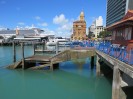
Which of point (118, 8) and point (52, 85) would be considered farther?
point (118, 8)

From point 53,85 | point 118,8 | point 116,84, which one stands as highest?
point 118,8

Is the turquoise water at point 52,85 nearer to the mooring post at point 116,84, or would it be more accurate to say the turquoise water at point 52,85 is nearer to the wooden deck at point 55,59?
the wooden deck at point 55,59

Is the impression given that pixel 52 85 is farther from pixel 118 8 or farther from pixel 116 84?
pixel 118 8

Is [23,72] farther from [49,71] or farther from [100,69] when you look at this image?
[100,69]

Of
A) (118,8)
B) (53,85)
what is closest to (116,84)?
(53,85)

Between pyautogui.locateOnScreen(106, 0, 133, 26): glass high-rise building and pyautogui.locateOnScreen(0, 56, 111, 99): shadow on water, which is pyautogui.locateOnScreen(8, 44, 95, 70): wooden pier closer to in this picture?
pyautogui.locateOnScreen(0, 56, 111, 99): shadow on water

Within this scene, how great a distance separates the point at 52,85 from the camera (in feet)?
73.7

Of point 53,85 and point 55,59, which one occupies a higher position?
point 55,59

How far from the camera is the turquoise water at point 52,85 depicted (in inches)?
743

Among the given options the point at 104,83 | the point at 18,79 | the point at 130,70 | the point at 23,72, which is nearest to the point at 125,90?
the point at 130,70

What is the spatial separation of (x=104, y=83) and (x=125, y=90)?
31.7 feet

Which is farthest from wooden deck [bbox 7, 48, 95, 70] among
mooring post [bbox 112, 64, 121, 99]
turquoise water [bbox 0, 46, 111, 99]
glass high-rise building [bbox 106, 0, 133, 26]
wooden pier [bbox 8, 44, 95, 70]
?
glass high-rise building [bbox 106, 0, 133, 26]

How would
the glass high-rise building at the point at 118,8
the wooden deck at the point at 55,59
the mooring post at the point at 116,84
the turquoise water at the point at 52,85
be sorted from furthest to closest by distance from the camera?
the glass high-rise building at the point at 118,8 < the wooden deck at the point at 55,59 < the turquoise water at the point at 52,85 < the mooring post at the point at 116,84

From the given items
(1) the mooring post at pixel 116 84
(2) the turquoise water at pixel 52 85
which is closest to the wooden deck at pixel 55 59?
(2) the turquoise water at pixel 52 85
